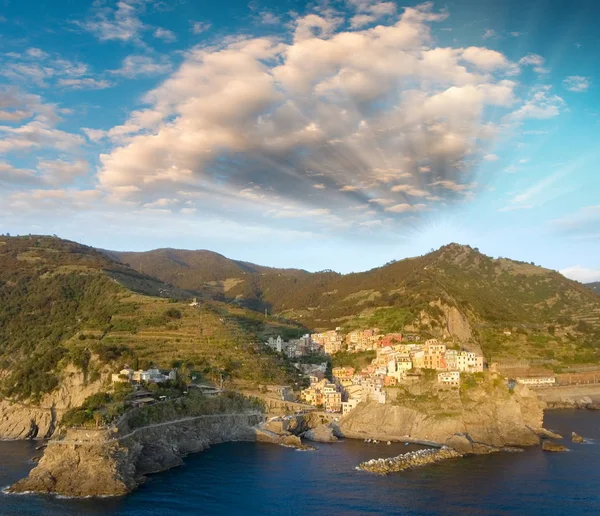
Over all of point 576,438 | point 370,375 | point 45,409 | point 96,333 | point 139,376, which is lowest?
point 576,438

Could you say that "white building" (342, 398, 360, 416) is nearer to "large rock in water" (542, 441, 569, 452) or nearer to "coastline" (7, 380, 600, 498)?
"coastline" (7, 380, 600, 498)

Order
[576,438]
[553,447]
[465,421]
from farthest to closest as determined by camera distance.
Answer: [576,438]
[465,421]
[553,447]

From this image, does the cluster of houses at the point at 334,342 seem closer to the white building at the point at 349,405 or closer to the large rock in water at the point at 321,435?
the white building at the point at 349,405

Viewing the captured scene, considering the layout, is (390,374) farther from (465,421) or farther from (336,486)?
(336,486)

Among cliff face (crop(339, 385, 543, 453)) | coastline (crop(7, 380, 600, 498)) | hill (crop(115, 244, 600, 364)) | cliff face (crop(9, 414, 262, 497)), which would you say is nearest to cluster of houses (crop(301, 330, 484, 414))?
cliff face (crop(339, 385, 543, 453))

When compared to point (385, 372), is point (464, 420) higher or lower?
lower

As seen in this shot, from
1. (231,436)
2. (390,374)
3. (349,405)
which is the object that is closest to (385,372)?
(390,374)
